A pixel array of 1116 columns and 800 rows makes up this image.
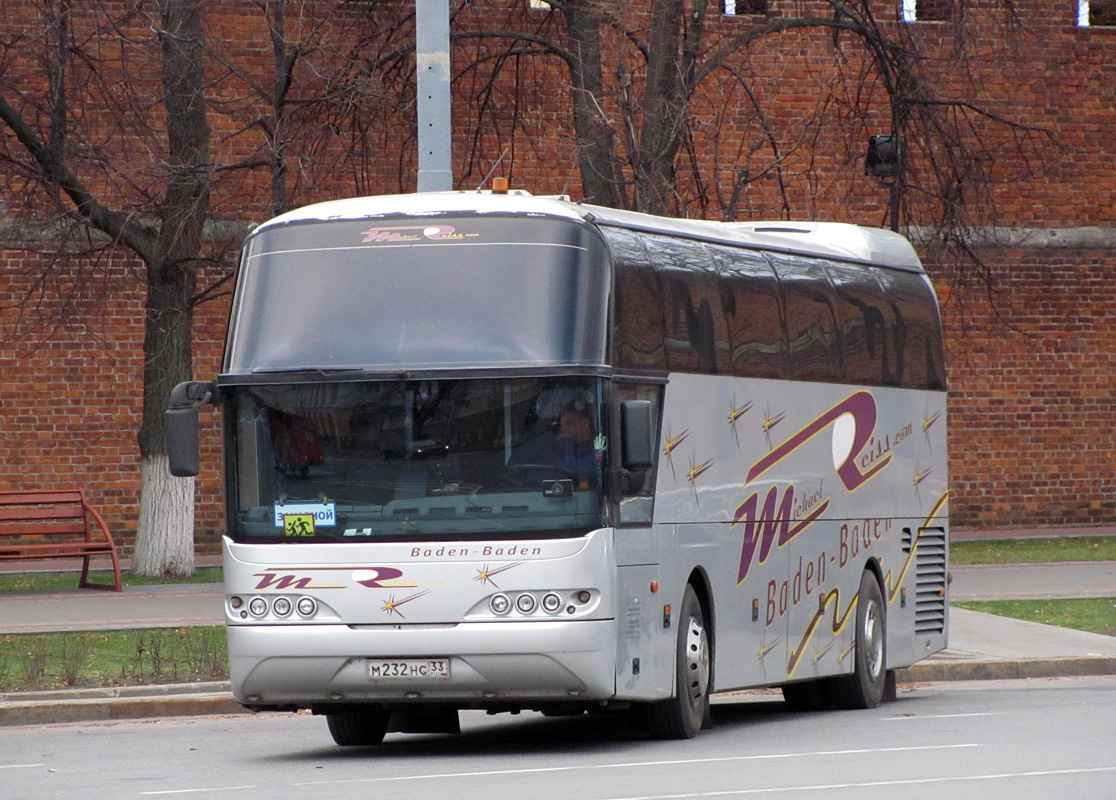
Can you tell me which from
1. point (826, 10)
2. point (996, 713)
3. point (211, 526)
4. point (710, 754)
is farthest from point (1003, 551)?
point (710, 754)

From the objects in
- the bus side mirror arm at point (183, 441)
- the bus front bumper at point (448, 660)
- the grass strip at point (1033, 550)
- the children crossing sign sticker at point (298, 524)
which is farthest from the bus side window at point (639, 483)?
the grass strip at point (1033, 550)

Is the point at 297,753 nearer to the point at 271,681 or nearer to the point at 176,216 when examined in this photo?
the point at 271,681

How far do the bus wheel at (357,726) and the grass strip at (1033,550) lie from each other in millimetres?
14537

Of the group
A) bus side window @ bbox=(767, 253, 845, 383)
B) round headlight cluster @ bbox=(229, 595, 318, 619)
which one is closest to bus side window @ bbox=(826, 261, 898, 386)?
bus side window @ bbox=(767, 253, 845, 383)

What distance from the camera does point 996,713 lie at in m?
12.9

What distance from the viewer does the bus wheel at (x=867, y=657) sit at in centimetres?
1479

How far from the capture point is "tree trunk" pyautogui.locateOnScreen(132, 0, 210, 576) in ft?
71.6

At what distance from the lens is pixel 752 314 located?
13.2 meters

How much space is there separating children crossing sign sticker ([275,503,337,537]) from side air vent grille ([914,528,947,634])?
22.2ft

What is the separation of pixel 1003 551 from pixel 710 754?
1700 centimetres

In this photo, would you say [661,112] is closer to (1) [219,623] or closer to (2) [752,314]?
(1) [219,623]

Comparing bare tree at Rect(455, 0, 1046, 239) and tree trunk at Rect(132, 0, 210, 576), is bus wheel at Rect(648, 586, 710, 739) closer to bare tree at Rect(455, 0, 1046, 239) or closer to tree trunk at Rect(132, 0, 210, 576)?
bare tree at Rect(455, 0, 1046, 239)

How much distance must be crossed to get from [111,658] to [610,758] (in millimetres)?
6389

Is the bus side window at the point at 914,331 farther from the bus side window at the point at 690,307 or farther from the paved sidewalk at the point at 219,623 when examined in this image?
the bus side window at the point at 690,307
